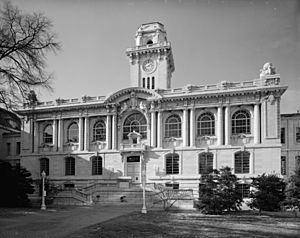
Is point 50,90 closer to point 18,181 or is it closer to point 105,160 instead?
point 18,181

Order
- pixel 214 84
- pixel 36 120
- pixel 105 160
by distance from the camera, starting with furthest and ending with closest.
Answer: pixel 36 120 → pixel 105 160 → pixel 214 84

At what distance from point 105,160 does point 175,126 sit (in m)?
8.12

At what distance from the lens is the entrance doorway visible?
3362 cm

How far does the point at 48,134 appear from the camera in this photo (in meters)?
38.1

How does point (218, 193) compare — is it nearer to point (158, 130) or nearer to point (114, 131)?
point (158, 130)

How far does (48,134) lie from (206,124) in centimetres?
1809

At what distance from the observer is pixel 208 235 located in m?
12.3

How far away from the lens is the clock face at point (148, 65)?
3797cm

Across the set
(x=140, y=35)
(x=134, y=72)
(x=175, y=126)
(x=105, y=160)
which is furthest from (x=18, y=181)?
(x=140, y=35)

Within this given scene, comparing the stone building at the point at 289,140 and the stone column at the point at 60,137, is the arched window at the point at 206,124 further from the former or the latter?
the stone column at the point at 60,137

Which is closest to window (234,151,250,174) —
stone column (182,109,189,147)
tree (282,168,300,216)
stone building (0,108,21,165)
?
stone column (182,109,189,147)

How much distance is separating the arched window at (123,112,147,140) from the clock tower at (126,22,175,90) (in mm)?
4559

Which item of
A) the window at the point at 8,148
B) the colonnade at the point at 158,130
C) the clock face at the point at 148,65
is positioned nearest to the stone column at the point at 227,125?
the colonnade at the point at 158,130

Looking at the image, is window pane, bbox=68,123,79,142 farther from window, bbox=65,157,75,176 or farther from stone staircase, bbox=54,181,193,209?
stone staircase, bbox=54,181,193,209
